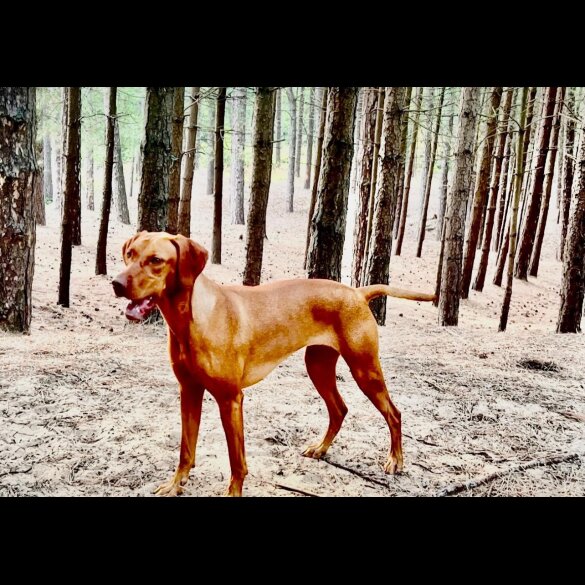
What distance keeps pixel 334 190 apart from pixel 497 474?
357cm

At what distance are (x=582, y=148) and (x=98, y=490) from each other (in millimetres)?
7328

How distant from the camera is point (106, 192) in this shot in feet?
28.0

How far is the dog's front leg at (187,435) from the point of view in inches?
113

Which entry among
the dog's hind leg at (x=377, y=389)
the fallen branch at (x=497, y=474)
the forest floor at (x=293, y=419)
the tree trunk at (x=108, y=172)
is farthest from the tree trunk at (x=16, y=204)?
the fallen branch at (x=497, y=474)

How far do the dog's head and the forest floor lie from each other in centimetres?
122

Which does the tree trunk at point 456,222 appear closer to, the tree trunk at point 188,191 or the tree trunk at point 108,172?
the tree trunk at point 188,191

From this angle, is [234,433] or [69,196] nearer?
[234,433]

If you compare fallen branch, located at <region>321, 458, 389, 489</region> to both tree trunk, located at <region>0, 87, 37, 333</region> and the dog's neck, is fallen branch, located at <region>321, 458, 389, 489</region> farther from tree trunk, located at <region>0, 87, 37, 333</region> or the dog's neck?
tree trunk, located at <region>0, 87, 37, 333</region>

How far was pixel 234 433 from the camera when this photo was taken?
2.74 m

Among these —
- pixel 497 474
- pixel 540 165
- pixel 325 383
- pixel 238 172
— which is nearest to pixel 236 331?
pixel 325 383

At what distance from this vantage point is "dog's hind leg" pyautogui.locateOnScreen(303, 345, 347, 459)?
11.1ft

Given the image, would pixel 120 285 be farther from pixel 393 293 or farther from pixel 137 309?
pixel 393 293
